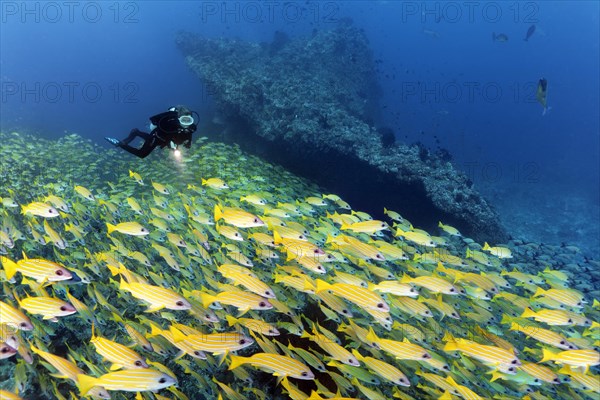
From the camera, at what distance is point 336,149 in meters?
15.7

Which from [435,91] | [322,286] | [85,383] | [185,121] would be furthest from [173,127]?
[435,91]

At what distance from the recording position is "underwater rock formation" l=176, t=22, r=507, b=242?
14.3 meters

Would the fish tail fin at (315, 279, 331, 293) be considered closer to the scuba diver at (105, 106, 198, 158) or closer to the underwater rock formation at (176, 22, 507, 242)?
the scuba diver at (105, 106, 198, 158)

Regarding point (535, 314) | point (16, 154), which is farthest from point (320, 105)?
point (535, 314)

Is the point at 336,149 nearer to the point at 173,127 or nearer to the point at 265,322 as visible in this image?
the point at 173,127

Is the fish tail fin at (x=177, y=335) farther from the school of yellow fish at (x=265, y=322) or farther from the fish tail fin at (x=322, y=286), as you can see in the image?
the fish tail fin at (x=322, y=286)

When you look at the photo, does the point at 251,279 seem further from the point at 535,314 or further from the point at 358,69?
the point at 358,69

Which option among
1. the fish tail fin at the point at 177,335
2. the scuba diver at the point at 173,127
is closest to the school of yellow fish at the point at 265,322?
the fish tail fin at the point at 177,335

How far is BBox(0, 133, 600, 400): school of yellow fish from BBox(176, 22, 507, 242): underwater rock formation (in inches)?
256

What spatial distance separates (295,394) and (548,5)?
200m

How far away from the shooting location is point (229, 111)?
2164cm

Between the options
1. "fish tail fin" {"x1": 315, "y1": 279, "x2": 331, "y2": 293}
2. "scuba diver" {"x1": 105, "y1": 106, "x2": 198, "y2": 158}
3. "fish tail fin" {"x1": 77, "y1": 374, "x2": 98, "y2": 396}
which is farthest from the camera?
"scuba diver" {"x1": 105, "y1": 106, "x2": 198, "y2": 158}

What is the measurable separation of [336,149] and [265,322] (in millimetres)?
12099

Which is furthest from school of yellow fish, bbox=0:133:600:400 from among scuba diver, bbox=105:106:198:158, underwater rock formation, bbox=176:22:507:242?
underwater rock formation, bbox=176:22:507:242
